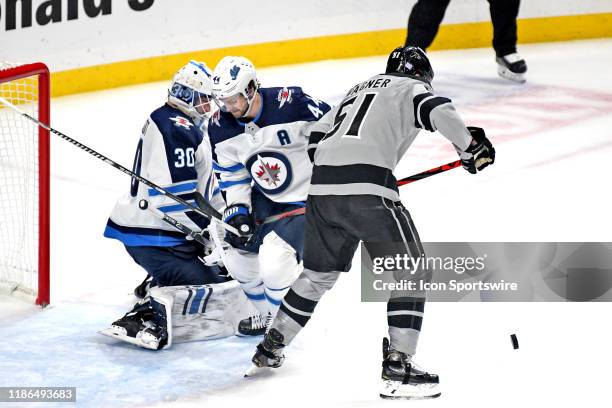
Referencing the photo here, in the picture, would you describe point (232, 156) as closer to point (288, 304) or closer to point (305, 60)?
point (288, 304)

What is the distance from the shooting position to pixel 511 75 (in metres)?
7.25

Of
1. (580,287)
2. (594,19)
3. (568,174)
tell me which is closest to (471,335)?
(580,287)

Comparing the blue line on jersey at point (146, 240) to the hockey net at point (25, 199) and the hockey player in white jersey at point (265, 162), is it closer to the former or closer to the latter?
the hockey player in white jersey at point (265, 162)

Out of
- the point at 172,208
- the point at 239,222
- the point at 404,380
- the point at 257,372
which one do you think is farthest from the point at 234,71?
the point at 404,380

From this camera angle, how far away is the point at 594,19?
8016mm

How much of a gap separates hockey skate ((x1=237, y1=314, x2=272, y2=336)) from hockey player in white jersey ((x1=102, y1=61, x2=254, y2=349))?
3 centimetres

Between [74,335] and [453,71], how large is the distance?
4112mm

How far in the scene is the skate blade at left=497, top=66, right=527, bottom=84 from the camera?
23.7 ft

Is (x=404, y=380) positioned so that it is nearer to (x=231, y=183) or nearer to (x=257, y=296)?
(x=257, y=296)

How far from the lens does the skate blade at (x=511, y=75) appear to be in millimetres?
7227

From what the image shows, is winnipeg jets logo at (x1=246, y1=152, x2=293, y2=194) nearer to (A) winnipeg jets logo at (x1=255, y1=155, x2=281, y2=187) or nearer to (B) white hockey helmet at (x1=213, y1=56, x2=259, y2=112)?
(A) winnipeg jets logo at (x1=255, y1=155, x2=281, y2=187)

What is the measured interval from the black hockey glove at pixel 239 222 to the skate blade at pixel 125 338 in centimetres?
43

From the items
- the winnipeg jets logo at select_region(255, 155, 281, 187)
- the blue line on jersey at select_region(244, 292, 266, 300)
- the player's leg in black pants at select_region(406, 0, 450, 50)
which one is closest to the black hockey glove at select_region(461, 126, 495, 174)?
the winnipeg jets logo at select_region(255, 155, 281, 187)

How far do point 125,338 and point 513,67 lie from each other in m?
4.00
